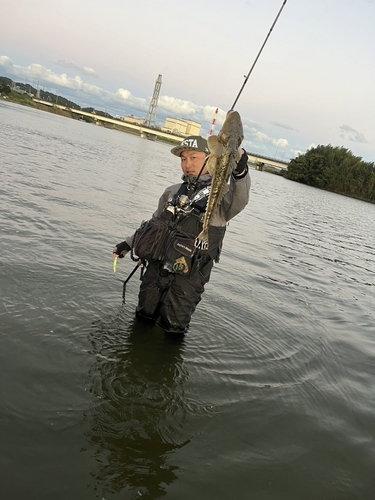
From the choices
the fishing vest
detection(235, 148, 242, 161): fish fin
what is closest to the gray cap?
the fishing vest

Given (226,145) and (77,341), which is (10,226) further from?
(226,145)

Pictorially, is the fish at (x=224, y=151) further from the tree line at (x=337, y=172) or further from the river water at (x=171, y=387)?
the tree line at (x=337, y=172)

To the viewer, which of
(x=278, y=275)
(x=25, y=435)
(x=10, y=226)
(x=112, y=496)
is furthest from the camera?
(x=278, y=275)

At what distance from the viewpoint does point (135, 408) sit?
3979mm

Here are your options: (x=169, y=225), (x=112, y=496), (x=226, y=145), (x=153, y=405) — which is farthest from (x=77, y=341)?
(x=226, y=145)

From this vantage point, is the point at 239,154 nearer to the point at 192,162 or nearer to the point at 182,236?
the point at 192,162

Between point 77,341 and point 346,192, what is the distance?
3914 inches

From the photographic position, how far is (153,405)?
411 centimetres

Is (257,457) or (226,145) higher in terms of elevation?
(226,145)

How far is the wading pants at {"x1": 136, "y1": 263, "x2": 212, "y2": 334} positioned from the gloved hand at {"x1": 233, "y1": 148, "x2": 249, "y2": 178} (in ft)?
4.69

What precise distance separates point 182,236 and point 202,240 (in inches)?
21.9

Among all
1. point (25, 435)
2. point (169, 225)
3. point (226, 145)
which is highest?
point (226, 145)

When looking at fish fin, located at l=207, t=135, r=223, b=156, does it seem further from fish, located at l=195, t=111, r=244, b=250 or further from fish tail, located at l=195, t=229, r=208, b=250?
fish tail, located at l=195, t=229, r=208, b=250

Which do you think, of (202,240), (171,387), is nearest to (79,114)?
(202,240)
